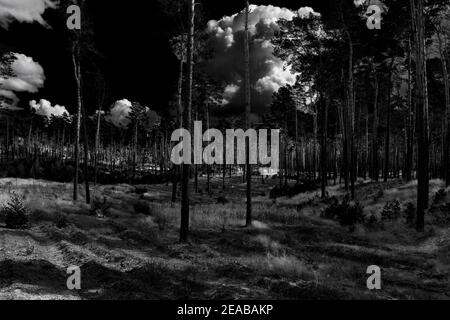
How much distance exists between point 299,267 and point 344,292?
158 cm

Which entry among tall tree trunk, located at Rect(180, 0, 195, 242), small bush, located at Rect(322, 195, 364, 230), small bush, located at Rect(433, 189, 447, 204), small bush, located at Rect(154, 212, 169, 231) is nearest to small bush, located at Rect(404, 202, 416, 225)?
small bush, located at Rect(322, 195, 364, 230)

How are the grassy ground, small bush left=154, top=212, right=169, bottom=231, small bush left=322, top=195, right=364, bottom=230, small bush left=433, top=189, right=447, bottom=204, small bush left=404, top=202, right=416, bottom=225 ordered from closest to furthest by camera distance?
the grassy ground < small bush left=404, top=202, right=416, bottom=225 < small bush left=154, top=212, right=169, bottom=231 < small bush left=322, top=195, right=364, bottom=230 < small bush left=433, top=189, right=447, bottom=204

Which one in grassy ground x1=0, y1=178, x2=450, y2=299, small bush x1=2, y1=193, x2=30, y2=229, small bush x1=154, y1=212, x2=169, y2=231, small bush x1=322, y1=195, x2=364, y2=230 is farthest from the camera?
small bush x1=322, y1=195, x2=364, y2=230

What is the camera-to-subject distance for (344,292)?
6.45 m

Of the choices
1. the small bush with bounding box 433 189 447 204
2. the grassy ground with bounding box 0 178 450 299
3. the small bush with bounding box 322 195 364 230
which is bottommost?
the grassy ground with bounding box 0 178 450 299

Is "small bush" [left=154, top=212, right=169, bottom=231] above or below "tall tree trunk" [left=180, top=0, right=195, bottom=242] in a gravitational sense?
below

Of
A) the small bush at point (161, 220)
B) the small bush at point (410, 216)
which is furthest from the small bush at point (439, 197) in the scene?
the small bush at point (161, 220)

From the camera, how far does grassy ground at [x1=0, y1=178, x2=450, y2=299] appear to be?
21.7 ft

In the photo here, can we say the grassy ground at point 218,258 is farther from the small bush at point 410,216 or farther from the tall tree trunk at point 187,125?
the tall tree trunk at point 187,125

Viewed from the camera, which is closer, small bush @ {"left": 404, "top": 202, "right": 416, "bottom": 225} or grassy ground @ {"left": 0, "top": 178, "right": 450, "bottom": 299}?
grassy ground @ {"left": 0, "top": 178, "right": 450, "bottom": 299}

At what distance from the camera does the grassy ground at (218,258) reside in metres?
6.61

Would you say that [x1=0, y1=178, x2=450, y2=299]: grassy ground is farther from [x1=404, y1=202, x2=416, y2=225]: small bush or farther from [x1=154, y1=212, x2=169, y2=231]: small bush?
[x1=404, y1=202, x2=416, y2=225]: small bush
